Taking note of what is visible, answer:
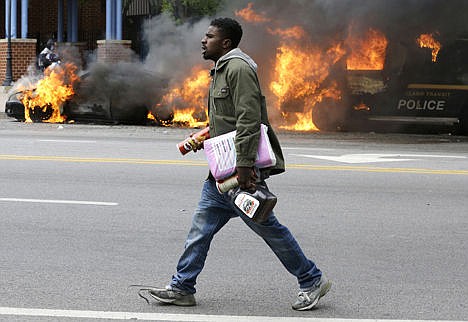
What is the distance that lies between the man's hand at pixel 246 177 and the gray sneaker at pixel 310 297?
76 centimetres

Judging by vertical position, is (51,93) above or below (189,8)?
below

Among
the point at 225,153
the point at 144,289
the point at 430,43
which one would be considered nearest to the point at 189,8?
the point at 430,43

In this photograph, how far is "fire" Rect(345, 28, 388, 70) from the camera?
18.7 m

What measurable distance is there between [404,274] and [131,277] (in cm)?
181

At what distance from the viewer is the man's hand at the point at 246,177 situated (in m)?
5.16

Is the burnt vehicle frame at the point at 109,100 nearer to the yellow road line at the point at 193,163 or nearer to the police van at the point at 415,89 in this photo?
the police van at the point at 415,89

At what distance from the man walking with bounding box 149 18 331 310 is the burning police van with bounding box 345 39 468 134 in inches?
515

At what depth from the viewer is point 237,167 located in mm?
5172

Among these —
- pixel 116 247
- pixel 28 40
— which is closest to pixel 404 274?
pixel 116 247

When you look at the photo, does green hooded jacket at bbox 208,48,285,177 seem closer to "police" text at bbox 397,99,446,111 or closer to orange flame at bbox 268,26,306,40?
"police" text at bbox 397,99,446,111

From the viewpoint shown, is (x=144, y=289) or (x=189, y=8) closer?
(x=144, y=289)

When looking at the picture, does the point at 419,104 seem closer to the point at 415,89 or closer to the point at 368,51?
the point at 415,89

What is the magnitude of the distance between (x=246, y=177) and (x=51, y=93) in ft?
47.6

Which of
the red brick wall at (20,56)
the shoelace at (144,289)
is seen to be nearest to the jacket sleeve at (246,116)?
the shoelace at (144,289)
